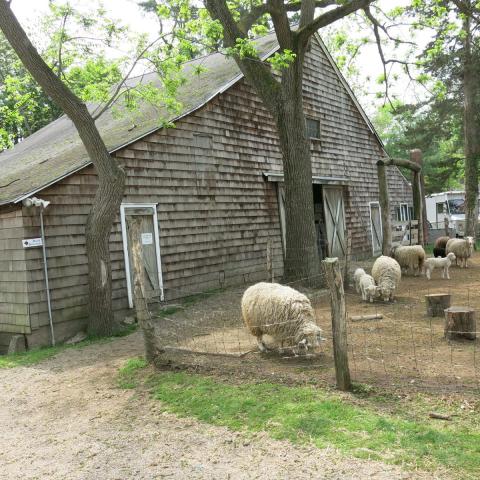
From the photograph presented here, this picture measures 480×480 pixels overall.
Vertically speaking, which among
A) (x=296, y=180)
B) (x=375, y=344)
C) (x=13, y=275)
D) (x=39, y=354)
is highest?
(x=296, y=180)

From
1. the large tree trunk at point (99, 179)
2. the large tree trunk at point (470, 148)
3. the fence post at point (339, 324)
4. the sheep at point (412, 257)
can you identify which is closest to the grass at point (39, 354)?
the large tree trunk at point (99, 179)

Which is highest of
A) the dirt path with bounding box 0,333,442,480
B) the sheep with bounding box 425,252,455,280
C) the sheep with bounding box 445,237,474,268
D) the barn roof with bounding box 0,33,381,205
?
the barn roof with bounding box 0,33,381,205

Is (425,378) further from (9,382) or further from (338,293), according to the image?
(9,382)

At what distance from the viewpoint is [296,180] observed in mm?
12336

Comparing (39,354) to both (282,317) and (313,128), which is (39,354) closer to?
(282,317)

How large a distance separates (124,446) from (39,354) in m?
4.62

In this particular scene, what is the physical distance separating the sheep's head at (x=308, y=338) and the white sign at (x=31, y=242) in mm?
5295

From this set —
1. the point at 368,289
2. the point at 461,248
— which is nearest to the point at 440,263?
the point at 461,248

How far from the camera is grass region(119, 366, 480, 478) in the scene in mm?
3770

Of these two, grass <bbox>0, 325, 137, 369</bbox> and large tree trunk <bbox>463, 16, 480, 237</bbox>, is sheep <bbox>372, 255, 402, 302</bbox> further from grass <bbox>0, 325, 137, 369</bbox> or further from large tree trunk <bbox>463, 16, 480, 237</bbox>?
large tree trunk <bbox>463, 16, 480, 237</bbox>

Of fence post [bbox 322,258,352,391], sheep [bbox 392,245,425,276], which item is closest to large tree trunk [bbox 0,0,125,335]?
fence post [bbox 322,258,352,391]

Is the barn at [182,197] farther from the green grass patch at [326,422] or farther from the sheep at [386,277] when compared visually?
the green grass patch at [326,422]

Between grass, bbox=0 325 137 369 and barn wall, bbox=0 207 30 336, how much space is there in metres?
0.50

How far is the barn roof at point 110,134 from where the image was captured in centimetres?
983
